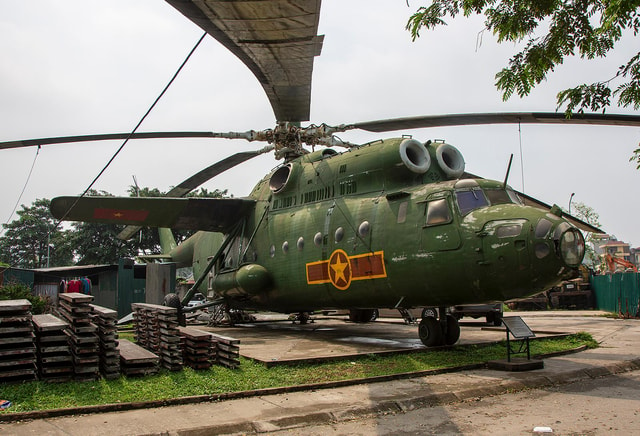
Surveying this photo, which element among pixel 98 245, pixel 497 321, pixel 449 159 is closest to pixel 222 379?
pixel 449 159

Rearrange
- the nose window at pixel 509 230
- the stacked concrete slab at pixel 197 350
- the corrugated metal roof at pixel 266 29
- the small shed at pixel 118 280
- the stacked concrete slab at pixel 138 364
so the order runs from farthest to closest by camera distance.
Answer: the small shed at pixel 118 280 < the nose window at pixel 509 230 < the stacked concrete slab at pixel 197 350 < the stacked concrete slab at pixel 138 364 < the corrugated metal roof at pixel 266 29

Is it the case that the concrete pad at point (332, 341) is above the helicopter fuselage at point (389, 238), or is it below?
below

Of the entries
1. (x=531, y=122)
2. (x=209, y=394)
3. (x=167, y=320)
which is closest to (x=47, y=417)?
(x=209, y=394)

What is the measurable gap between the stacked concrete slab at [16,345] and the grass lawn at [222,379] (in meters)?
0.17

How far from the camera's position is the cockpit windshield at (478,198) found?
32.9ft

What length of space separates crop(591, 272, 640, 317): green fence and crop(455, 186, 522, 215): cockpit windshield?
18.2 meters

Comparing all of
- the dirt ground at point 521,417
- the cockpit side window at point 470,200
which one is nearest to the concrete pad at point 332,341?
the cockpit side window at point 470,200

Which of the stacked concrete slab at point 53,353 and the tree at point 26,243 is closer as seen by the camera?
the stacked concrete slab at point 53,353

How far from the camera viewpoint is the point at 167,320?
8906mm

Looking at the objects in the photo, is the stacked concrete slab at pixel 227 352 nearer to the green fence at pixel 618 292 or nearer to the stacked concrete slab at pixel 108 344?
the stacked concrete slab at pixel 108 344

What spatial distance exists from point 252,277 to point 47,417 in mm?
8852

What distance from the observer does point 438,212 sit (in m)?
10.3

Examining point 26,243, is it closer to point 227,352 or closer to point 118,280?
point 118,280

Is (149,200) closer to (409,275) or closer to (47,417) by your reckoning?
(409,275)
